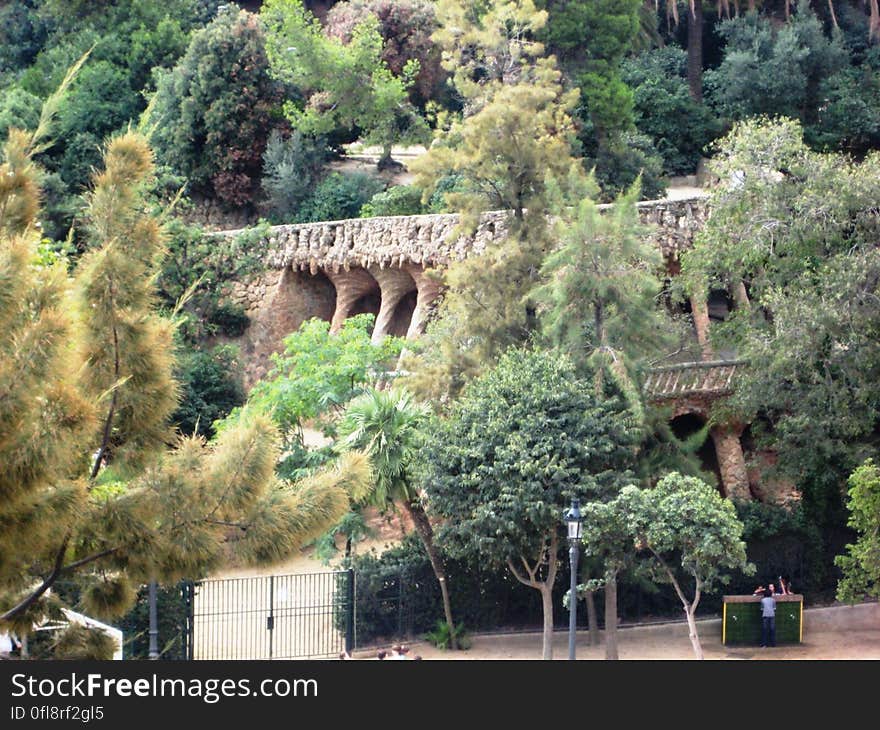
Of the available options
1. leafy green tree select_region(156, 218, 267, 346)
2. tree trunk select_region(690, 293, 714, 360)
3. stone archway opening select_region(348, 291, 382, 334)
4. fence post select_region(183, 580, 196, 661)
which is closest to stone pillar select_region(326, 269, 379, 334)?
stone archway opening select_region(348, 291, 382, 334)

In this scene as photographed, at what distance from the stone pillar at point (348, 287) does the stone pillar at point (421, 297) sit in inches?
96.2

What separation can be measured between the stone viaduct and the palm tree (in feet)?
18.2

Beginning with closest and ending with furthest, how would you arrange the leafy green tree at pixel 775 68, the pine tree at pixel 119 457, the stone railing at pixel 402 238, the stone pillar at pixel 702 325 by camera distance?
the pine tree at pixel 119 457 → the stone pillar at pixel 702 325 → the stone railing at pixel 402 238 → the leafy green tree at pixel 775 68

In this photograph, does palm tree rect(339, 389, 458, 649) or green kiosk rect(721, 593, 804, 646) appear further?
green kiosk rect(721, 593, 804, 646)

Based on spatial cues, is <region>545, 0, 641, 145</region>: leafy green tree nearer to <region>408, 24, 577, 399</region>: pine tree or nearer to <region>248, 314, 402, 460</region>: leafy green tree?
<region>408, 24, 577, 399</region>: pine tree

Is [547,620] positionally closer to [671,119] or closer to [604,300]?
[604,300]

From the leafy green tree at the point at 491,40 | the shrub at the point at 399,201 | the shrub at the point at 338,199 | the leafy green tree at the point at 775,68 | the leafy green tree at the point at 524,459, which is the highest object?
the leafy green tree at the point at 775,68

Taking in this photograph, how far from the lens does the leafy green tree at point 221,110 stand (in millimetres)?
41688

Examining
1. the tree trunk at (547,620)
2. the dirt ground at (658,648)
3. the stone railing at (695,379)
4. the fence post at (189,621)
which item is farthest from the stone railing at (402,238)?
the fence post at (189,621)

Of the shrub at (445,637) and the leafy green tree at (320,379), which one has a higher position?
the leafy green tree at (320,379)

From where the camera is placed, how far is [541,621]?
2861 cm

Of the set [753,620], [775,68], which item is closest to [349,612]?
[753,620]

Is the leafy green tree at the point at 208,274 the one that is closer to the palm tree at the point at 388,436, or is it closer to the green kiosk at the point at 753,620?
the palm tree at the point at 388,436

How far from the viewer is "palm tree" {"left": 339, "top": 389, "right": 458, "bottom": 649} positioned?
26422mm
